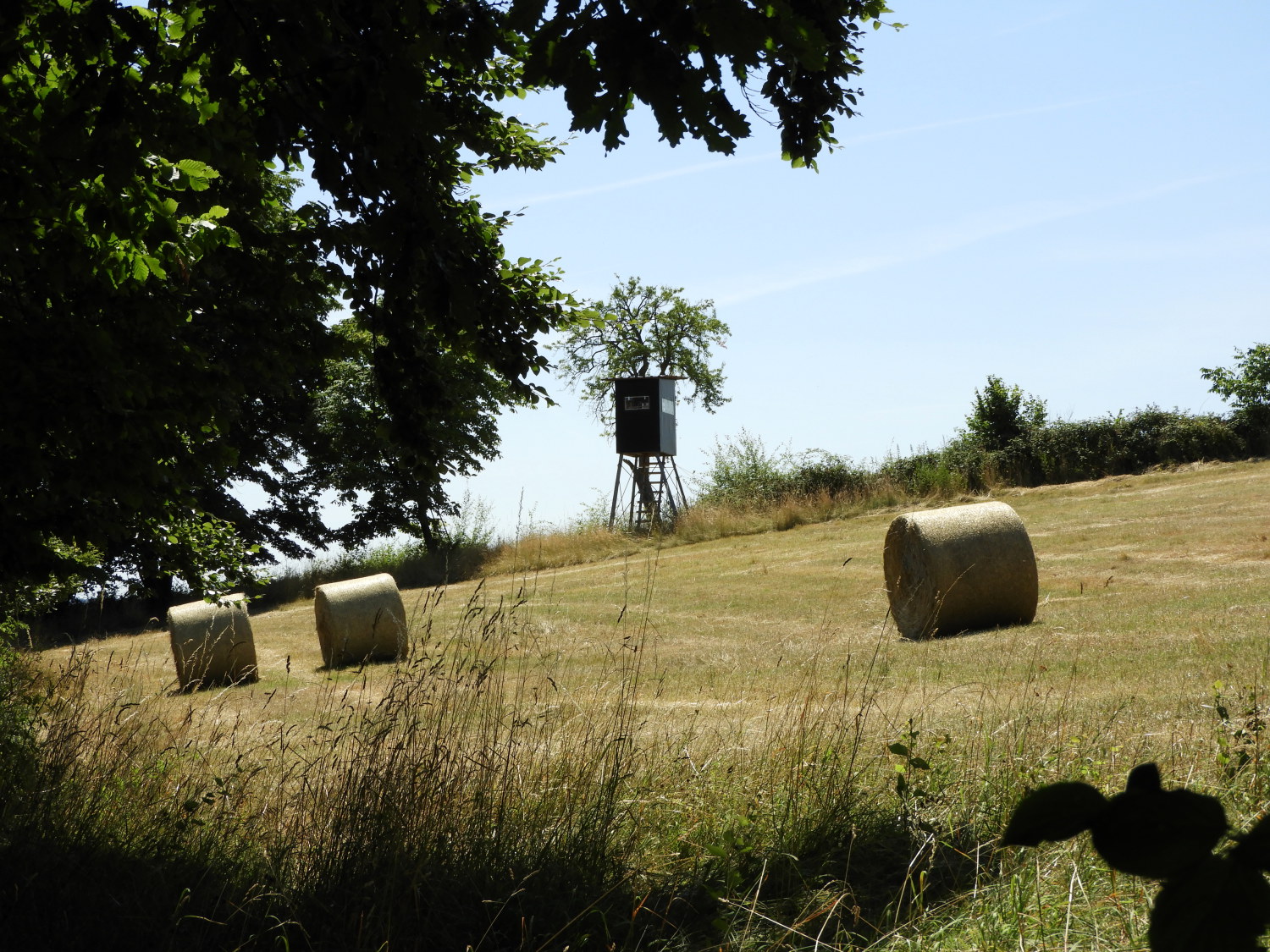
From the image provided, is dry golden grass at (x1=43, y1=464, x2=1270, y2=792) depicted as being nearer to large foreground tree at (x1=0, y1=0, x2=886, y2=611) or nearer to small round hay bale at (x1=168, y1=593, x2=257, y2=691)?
small round hay bale at (x1=168, y1=593, x2=257, y2=691)

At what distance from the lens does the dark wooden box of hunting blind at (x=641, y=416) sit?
33375mm

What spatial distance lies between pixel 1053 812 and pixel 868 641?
10.9 meters

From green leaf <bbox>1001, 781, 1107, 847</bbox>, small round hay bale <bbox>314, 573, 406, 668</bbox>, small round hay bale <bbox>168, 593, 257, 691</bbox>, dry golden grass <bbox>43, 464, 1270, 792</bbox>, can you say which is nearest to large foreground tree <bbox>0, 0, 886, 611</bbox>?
dry golden grass <bbox>43, 464, 1270, 792</bbox>

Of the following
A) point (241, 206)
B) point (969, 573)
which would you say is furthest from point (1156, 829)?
point (969, 573)

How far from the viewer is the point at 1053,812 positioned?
736mm

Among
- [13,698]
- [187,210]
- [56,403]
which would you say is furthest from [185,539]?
[187,210]

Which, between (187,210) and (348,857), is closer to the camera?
(348,857)

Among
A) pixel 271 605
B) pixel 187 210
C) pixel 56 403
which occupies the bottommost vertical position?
pixel 271 605

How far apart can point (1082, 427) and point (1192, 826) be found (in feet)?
96.9

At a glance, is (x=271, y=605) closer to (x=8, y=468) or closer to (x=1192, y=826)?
(x=8, y=468)

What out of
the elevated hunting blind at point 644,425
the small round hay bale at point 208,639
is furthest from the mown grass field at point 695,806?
the elevated hunting blind at point 644,425

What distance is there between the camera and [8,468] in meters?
5.79

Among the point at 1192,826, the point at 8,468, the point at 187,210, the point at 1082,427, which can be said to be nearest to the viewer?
the point at 1192,826

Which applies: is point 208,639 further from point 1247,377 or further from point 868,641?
point 1247,377
